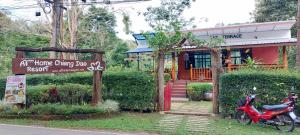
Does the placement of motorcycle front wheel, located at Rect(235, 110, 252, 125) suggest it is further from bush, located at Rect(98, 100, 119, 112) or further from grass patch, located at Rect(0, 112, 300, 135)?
bush, located at Rect(98, 100, 119, 112)

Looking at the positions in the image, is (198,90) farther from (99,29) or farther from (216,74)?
(99,29)

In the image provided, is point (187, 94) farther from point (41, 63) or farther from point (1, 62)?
point (1, 62)

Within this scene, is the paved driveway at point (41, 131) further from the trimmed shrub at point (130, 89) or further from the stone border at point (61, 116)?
the trimmed shrub at point (130, 89)

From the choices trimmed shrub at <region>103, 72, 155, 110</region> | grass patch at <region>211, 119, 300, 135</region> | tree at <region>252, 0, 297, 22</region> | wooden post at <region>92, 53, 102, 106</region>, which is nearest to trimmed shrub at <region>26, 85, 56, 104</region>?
wooden post at <region>92, 53, 102, 106</region>

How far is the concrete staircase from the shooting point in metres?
18.5

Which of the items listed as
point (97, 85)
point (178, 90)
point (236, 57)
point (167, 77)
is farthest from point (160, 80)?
point (236, 57)

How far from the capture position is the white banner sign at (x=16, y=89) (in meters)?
11.0

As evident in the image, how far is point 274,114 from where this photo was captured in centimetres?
905

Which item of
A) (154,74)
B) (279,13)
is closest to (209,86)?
(154,74)

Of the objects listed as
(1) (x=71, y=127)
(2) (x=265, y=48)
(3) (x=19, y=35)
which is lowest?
(1) (x=71, y=127)

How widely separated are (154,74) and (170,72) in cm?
973

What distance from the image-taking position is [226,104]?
11.0 metres

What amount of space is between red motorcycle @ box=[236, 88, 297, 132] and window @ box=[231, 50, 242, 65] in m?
12.4

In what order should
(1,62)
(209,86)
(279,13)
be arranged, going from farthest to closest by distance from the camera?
(279,13)
(1,62)
(209,86)
